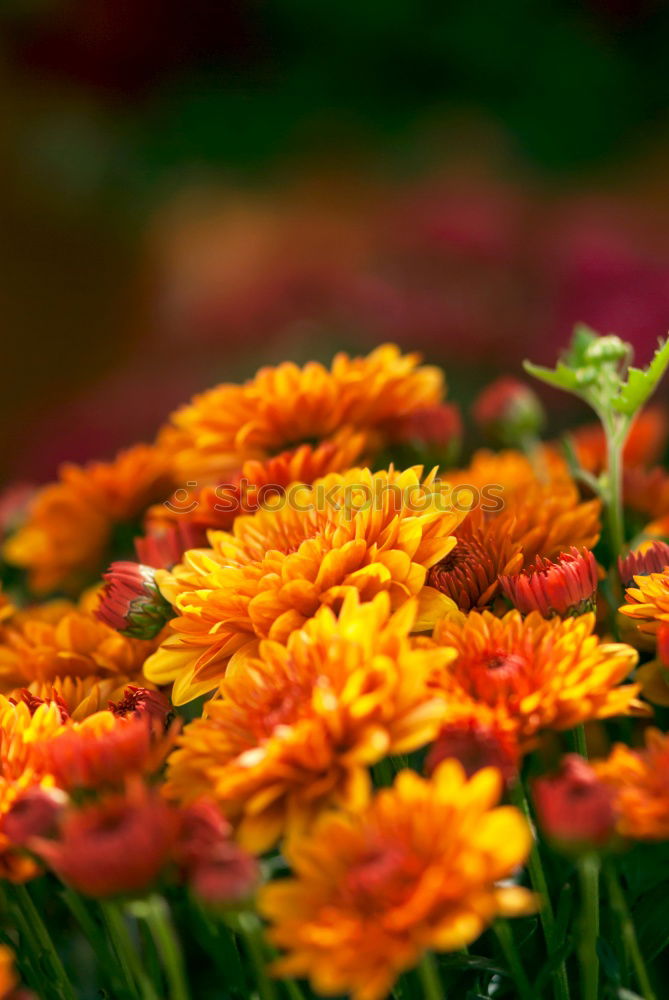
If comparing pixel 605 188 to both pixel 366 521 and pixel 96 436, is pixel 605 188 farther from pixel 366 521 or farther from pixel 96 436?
pixel 366 521

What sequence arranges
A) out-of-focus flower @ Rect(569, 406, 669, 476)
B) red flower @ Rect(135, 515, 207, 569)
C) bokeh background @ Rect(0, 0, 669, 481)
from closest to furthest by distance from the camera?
red flower @ Rect(135, 515, 207, 569) → out-of-focus flower @ Rect(569, 406, 669, 476) → bokeh background @ Rect(0, 0, 669, 481)

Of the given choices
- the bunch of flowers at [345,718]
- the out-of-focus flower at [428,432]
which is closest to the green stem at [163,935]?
the bunch of flowers at [345,718]

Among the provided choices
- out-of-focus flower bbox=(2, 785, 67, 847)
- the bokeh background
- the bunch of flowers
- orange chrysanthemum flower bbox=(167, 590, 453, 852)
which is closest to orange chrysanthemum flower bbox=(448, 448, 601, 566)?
the bunch of flowers

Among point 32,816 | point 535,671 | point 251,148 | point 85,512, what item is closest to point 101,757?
point 32,816

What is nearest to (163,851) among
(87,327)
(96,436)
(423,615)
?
(423,615)

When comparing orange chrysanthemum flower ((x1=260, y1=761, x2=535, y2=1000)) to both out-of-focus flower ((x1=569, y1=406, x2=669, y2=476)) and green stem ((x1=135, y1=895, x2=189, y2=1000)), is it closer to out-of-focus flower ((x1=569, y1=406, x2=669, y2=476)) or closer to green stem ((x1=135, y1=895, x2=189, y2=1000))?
green stem ((x1=135, y1=895, x2=189, y2=1000))

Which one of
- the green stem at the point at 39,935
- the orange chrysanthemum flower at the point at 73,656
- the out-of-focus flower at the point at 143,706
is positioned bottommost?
the green stem at the point at 39,935

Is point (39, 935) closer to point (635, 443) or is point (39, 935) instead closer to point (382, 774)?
point (382, 774)

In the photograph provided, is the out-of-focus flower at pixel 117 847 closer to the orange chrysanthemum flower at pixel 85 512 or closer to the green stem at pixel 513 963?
the green stem at pixel 513 963
